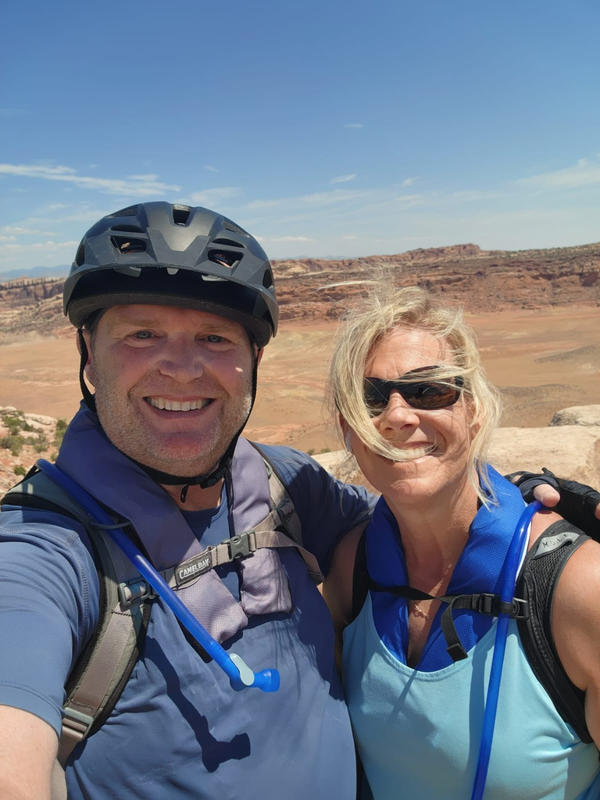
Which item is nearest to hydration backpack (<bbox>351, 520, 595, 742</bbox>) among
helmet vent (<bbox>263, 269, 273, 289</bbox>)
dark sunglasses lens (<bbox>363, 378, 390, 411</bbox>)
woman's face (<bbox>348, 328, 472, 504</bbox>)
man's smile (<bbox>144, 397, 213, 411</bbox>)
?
woman's face (<bbox>348, 328, 472, 504</bbox>)

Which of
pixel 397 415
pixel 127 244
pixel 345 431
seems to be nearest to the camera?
pixel 397 415

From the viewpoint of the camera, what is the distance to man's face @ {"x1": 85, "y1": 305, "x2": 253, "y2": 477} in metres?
1.89

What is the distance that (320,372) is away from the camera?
25844mm

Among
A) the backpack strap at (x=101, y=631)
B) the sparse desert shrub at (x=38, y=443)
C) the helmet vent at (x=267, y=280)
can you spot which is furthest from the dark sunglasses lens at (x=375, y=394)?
the sparse desert shrub at (x=38, y=443)

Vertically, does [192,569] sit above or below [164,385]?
below

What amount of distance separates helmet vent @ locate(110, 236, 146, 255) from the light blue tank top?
1.72 metres

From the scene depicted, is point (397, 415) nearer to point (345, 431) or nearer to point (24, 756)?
point (345, 431)

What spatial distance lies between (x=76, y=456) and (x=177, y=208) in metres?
1.17

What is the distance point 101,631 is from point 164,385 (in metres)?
0.83

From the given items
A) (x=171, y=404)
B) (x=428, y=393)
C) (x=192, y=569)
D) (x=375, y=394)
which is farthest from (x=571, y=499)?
(x=171, y=404)

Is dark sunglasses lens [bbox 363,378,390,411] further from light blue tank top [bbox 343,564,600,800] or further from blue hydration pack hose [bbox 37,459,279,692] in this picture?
blue hydration pack hose [bbox 37,459,279,692]

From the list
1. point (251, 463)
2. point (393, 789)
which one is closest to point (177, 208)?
point (251, 463)

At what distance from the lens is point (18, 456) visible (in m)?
10.6

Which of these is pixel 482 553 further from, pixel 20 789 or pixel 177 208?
pixel 177 208
